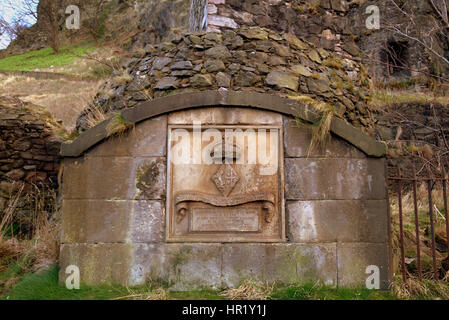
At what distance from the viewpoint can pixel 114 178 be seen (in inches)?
154

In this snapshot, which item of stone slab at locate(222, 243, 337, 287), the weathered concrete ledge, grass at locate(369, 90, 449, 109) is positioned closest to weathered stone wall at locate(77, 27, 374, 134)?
the weathered concrete ledge

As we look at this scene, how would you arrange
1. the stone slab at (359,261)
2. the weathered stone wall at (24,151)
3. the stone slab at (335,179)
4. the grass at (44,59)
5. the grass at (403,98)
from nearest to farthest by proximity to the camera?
the stone slab at (359,261)
the stone slab at (335,179)
the weathered stone wall at (24,151)
the grass at (403,98)
the grass at (44,59)

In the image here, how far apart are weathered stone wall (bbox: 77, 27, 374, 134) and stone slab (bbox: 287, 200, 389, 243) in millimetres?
1270

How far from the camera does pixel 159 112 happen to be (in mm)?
3994

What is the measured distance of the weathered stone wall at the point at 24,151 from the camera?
7.28 metres

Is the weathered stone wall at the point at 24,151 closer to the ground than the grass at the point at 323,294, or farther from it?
farther from it

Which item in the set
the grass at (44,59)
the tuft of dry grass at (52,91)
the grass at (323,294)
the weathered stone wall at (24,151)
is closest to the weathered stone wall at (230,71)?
the grass at (323,294)

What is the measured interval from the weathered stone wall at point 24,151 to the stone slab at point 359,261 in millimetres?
6111

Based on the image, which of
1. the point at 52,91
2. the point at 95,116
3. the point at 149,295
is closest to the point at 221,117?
the point at 95,116

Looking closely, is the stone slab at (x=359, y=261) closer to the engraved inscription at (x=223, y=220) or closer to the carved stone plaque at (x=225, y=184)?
the carved stone plaque at (x=225, y=184)

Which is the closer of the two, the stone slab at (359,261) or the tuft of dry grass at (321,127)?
the stone slab at (359,261)

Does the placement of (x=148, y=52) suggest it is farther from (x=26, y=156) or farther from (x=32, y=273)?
(x=26, y=156)

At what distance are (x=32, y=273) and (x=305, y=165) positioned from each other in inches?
137

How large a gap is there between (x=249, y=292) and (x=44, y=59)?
31.2 metres
